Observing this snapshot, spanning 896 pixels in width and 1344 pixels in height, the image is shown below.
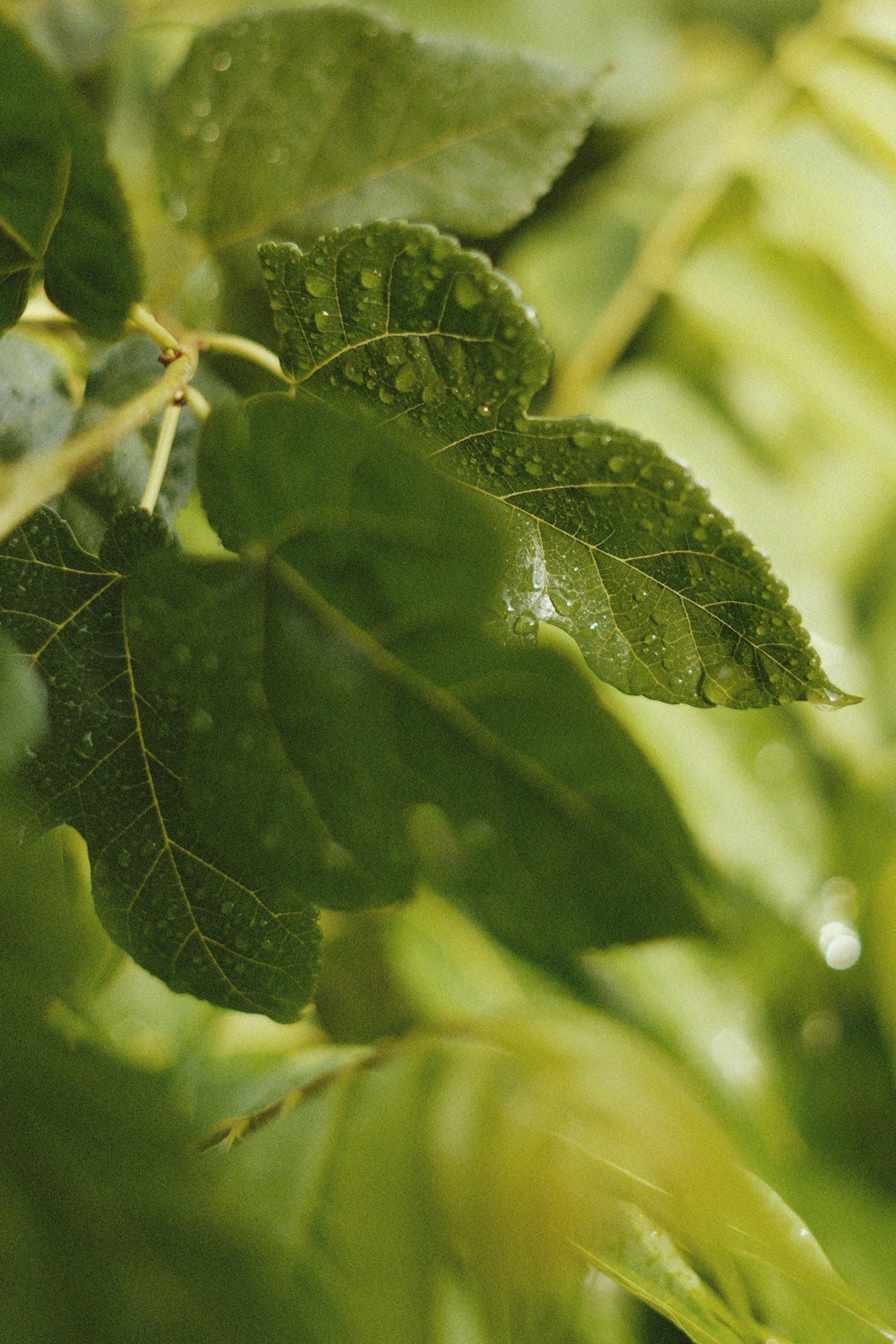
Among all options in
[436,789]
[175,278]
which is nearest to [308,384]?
[436,789]

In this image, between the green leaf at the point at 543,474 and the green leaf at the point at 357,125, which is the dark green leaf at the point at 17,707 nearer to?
the green leaf at the point at 543,474

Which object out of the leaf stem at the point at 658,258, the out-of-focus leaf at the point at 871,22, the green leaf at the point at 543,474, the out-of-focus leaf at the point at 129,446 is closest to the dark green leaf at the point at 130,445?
the out-of-focus leaf at the point at 129,446

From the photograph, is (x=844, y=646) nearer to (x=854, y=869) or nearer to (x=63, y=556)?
(x=854, y=869)

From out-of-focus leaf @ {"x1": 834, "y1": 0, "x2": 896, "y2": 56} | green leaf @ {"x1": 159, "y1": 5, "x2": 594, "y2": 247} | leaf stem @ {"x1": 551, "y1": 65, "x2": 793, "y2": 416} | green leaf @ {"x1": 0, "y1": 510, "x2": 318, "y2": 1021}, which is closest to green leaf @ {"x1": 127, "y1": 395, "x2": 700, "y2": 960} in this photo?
green leaf @ {"x1": 0, "y1": 510, "x2": 318, "y2": 1021}

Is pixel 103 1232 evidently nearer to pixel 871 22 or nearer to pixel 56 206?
pixel 56 206

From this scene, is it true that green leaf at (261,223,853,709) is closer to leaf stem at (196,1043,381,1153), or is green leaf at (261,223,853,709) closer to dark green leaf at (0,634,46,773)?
dark green leaf at (0,634,46,773)
